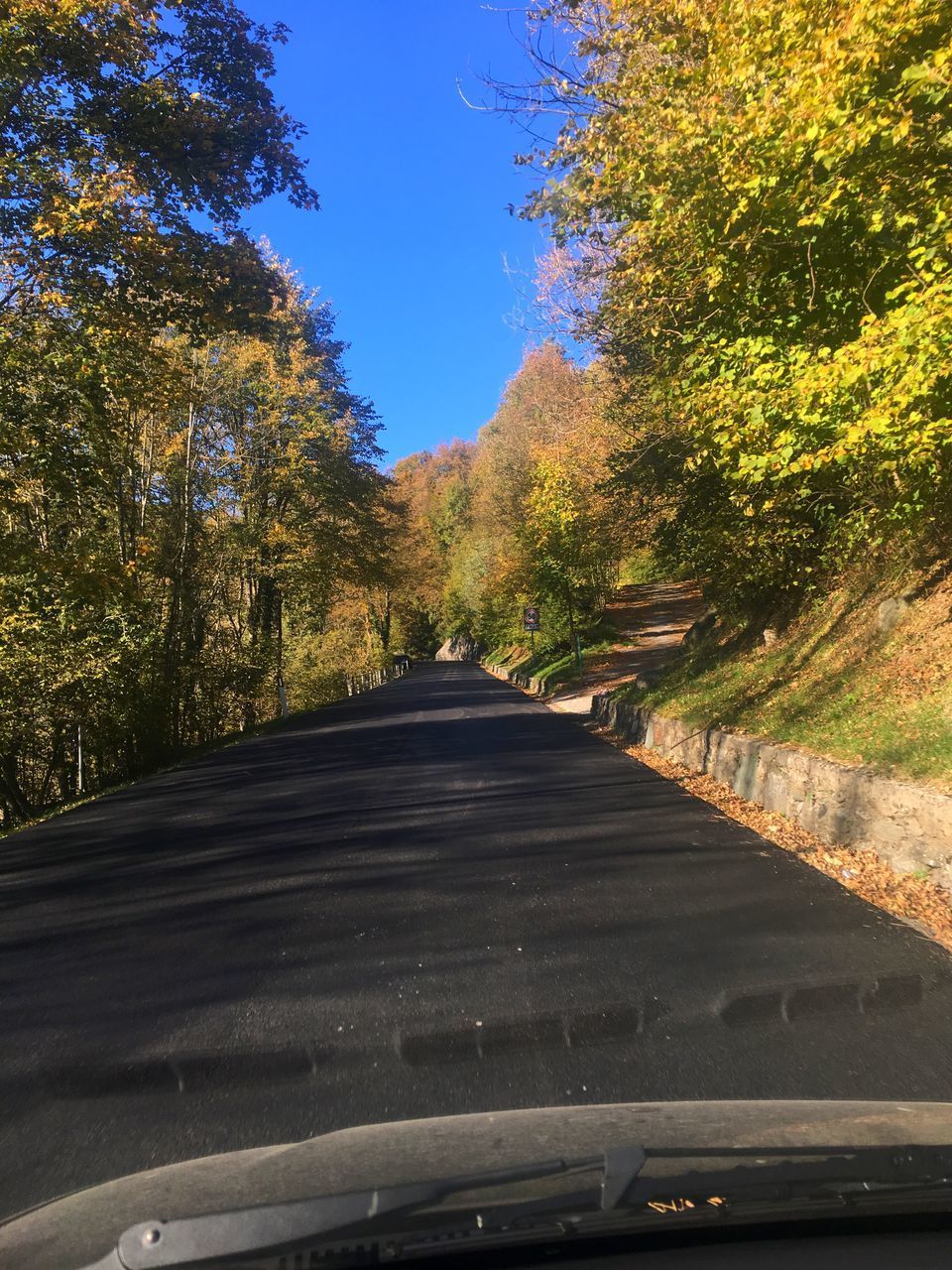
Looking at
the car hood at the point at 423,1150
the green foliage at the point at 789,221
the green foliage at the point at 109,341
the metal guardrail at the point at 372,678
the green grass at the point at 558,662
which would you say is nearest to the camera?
the car hood at the point at 423,1150

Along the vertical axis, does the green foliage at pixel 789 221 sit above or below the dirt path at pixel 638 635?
above

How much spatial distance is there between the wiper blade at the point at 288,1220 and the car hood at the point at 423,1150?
2.4 inches

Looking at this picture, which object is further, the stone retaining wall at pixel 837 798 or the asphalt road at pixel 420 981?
the stone retaining wall at pixel 837 798

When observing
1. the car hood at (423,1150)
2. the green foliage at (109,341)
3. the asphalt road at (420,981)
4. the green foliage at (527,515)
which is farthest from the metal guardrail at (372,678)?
the car hood at (423,1150)

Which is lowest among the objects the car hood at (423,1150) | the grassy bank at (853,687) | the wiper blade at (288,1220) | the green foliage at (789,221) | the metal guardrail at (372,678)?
the metal guardrail at (372,678)

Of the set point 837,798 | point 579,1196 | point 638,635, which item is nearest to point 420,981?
point 579,1196

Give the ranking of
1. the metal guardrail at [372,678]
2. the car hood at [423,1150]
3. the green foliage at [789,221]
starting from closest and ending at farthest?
the car hood at [423,1150] < the green foliage at [789,221] < the metal guardrail at [372,678]

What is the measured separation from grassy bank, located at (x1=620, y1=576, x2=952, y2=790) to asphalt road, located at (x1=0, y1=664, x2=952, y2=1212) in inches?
51.2

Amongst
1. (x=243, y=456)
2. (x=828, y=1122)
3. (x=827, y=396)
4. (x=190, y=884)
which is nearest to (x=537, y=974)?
(x=828, y=1122)

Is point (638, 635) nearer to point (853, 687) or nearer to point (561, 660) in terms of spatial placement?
point (561, 660)

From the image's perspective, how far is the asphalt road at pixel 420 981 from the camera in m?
3.70

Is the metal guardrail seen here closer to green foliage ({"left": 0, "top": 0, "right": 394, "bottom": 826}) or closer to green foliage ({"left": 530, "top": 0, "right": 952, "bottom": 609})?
green foliage ({"left": 0, "top": 0, "right": 394, "bottom": 826})

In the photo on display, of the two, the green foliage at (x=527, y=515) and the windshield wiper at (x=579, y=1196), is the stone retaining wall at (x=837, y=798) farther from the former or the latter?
the green foliage at (x=527, y=515)

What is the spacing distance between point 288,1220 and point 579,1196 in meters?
0.71
